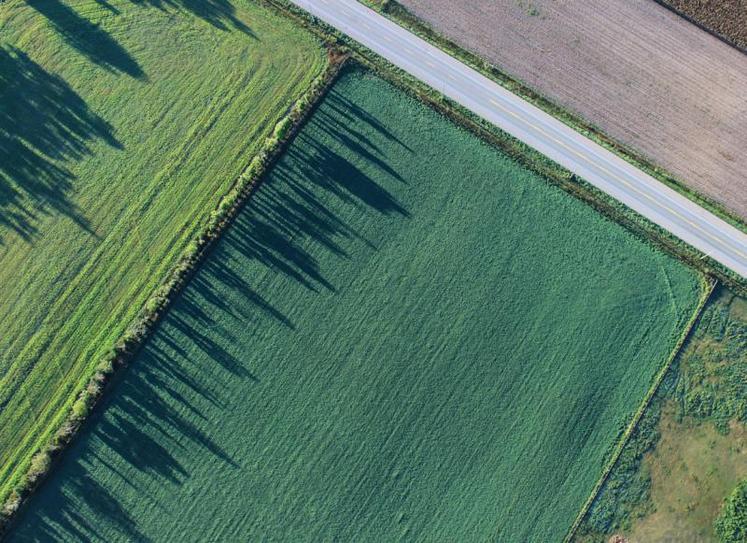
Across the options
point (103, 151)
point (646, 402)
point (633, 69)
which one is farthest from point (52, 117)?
point (646, 402)

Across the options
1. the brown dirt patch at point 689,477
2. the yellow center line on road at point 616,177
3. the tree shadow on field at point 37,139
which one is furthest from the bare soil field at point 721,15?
the tree shadow on field at point 37,139

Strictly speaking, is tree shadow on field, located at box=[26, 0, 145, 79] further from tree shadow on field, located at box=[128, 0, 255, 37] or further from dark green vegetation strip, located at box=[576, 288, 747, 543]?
dark green vegetation strip, located at box=[576, 288, 747, 543]

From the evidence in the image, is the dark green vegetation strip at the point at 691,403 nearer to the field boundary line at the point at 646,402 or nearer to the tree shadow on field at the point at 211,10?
the field boundary line at the point at 646,402

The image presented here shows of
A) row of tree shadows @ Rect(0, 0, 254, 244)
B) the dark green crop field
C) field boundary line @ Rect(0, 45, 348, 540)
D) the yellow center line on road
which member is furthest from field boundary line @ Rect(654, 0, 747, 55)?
row of tree shadows @ Rect(0, 0, 254, 244)

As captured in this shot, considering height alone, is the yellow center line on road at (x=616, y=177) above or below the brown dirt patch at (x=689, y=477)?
above

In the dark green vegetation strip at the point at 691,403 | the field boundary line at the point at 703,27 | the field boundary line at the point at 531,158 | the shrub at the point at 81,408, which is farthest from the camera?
the field boundary line at the point at 703,27

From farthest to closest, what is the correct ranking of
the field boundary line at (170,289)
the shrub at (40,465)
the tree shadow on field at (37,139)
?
the tree shadow on field at (37,139), the field boundary line at (170,289), the shrub at (40,465)

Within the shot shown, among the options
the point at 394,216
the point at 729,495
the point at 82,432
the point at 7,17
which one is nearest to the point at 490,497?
the point at 729,495
